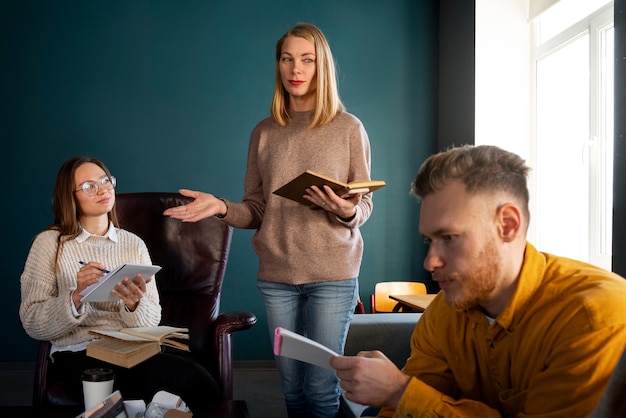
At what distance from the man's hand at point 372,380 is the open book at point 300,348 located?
4 centimetres

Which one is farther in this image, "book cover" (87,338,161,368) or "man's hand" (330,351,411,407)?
"book cover" (87,338,161,368)

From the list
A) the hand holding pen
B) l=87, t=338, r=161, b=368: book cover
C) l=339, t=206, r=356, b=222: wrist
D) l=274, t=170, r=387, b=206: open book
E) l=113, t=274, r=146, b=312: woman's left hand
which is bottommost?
l=87, t=338, r=161, b=368: book cover

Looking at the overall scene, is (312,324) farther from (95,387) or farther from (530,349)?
(530,349)

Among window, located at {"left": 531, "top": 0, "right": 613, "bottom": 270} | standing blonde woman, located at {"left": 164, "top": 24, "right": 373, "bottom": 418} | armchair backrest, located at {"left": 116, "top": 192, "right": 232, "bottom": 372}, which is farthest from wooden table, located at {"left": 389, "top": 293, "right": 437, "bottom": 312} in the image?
standing blonde woman, located at {"left": 164, "top": 24, "right": 373, "bottom": 418}

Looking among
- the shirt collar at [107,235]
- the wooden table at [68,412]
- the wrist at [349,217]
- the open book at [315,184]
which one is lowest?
the wooden table at [68,412]

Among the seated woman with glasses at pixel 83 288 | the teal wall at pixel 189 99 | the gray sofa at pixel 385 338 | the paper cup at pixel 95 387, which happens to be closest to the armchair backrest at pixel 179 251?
the seated woman with glasses at pixel 83 288

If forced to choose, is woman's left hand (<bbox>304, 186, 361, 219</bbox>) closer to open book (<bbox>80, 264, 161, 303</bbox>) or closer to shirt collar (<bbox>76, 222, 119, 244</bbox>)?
open book (<bbox>80, 264, 161, 303</bbox>)

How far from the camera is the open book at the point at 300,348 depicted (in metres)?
1.19

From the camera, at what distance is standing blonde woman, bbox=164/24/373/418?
6.52 feet

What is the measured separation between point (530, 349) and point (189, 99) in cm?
342

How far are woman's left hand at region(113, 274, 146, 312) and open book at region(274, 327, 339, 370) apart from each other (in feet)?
3.34

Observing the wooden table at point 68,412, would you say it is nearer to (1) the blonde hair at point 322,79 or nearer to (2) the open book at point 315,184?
(2) the open book at point 315,184

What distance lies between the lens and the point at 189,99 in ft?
13.5

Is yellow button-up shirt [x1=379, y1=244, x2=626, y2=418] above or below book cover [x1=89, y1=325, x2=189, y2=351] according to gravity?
above
